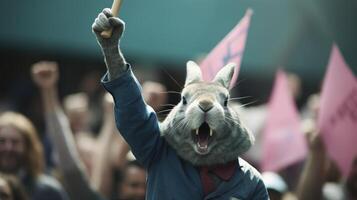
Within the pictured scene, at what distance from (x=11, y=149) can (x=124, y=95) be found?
6.24ft

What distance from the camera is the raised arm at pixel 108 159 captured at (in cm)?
547

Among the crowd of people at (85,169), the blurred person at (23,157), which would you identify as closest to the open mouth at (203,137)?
the crowd of people at (85,169)

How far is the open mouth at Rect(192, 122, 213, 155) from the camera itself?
3.66 m

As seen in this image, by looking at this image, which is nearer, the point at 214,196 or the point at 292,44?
the point at 214,196

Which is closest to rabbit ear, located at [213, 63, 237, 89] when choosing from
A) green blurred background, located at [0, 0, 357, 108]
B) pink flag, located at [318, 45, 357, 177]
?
pink flag, located at [318, 45, 357, 177]

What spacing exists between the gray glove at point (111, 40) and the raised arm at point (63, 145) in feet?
5.27

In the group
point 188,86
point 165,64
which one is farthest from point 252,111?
point 188,86

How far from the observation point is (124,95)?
11.9 ft

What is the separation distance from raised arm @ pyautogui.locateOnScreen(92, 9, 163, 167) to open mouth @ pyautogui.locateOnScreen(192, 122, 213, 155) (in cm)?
15

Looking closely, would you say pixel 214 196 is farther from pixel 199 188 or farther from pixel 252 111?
pixel 252 111

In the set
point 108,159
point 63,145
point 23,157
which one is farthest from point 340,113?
point 23,157

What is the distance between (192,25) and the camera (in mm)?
8039

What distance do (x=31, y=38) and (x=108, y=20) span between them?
4718 millimetres

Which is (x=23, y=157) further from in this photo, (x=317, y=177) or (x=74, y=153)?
(x=317, y=177)
